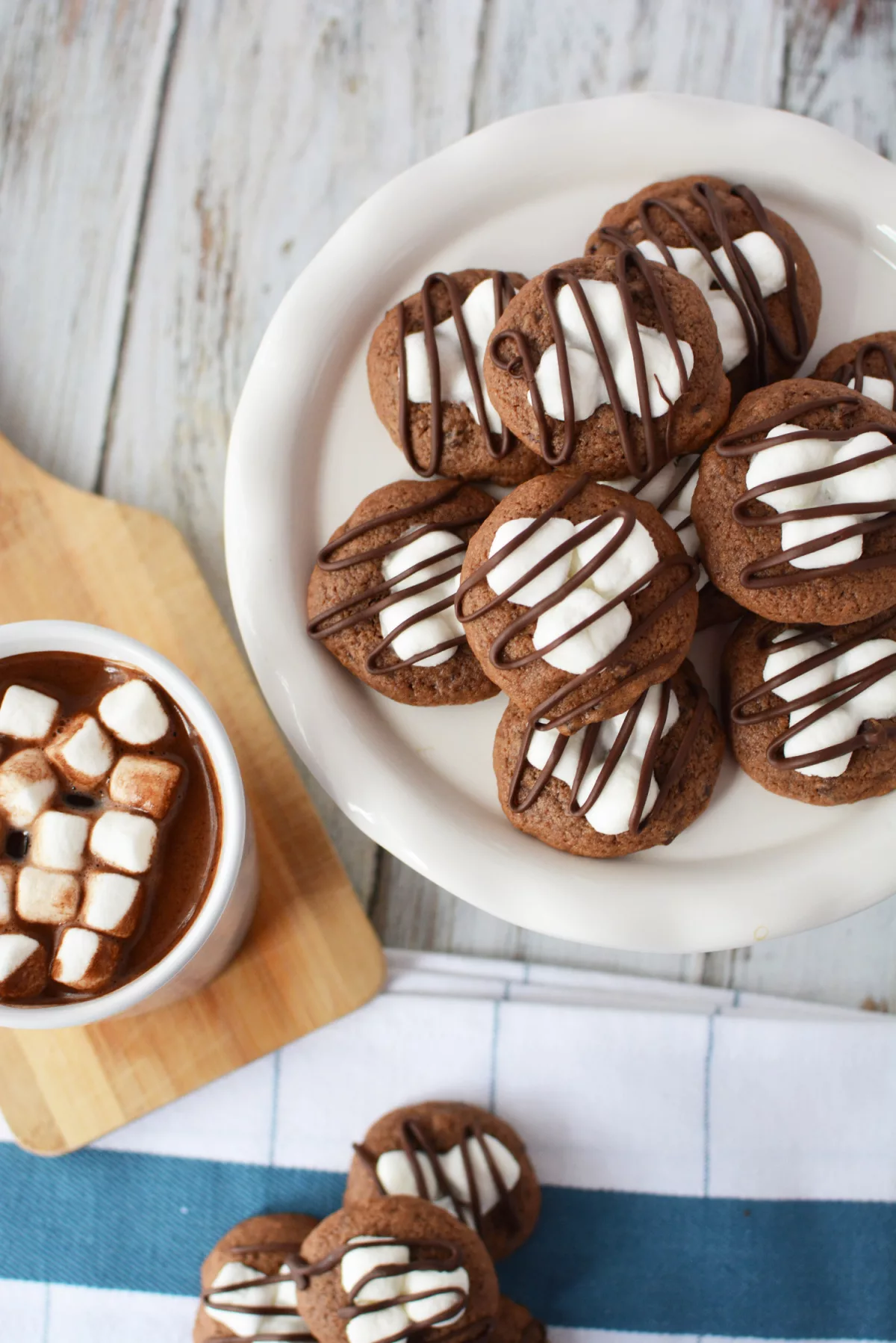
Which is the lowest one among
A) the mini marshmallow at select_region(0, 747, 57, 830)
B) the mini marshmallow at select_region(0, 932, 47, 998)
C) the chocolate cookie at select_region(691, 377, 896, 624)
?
the mini marshmallow at select_region(0, 932, 47, 998)

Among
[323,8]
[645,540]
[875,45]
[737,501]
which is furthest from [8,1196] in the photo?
[875,45]

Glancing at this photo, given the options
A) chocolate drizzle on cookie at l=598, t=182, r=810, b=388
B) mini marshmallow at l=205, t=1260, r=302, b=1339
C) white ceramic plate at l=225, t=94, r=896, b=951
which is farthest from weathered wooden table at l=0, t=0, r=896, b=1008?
mini marshmallow at l=205, t=1260, r=302, b=1339

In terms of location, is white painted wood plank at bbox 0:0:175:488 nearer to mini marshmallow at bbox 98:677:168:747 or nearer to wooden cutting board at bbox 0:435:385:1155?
wooden cutting board at bbox 0:435:385:1155

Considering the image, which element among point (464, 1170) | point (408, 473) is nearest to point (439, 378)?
point (408, 473)

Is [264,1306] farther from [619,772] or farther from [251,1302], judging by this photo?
[619,772]

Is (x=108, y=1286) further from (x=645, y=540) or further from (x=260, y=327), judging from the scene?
(x=260, y=327)

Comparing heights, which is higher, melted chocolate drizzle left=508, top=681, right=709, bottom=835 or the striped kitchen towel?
melted chocolate drizzle left=508, top=681, right=709, bottom=835
